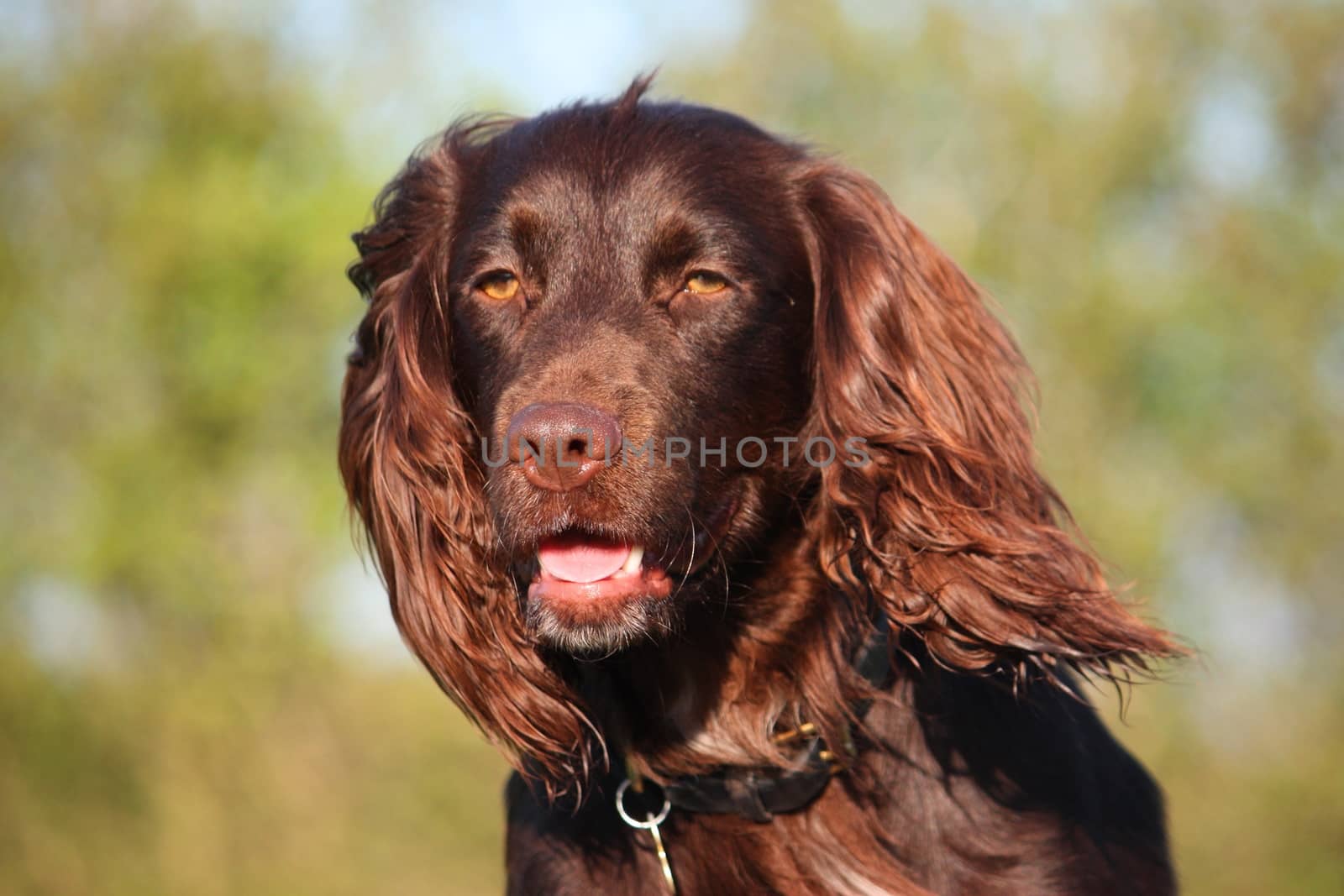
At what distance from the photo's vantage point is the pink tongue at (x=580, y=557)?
2686 mm

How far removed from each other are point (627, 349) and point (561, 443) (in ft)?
0.92

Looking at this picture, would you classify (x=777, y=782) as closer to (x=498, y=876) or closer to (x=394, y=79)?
(x=498, y=876)

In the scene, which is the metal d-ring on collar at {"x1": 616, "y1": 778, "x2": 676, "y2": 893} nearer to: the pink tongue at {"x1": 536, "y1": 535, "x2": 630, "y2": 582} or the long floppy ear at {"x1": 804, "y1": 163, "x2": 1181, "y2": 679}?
the pink tongue at {"x1": 536, "y1": 535, "x2": 630, "y2": 582}

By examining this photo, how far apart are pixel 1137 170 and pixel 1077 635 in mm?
13506

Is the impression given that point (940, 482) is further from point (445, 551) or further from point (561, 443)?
→ point (445, 551)

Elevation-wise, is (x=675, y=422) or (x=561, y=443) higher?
(x=675, y=422)

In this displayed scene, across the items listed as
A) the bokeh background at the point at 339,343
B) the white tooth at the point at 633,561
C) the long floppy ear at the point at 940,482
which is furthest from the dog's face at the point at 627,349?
the bokeh background at the point at 339,343

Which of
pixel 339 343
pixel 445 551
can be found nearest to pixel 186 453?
pixel 339 343

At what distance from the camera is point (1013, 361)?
302 centimetres

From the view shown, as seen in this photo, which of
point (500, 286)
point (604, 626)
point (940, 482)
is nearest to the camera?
point (604, 626)

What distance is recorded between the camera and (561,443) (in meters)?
2.49

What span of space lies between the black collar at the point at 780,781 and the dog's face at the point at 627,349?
38 cm

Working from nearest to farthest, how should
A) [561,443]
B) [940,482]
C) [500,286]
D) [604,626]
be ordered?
[561,443] → [604,626] → [940,482] → [500,286]

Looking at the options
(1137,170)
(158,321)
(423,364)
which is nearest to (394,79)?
(158,321)
